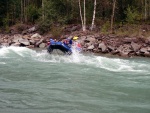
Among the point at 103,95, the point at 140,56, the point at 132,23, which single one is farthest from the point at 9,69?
the point at 132,23

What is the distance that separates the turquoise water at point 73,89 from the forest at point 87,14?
14174 millimetres

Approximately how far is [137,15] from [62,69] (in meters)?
16.6

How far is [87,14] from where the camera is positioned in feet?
105

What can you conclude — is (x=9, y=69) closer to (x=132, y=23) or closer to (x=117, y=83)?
→ (x=117, y=83)

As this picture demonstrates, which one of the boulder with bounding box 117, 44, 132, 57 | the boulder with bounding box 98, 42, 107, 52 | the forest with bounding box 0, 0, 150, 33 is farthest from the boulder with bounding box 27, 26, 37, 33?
the boulder with bounding box 117, 44, 132, 57

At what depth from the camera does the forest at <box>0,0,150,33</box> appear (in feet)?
93.4

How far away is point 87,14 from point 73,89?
23.3m

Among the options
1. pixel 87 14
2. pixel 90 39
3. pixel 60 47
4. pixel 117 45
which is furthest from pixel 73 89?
pixel 87 14

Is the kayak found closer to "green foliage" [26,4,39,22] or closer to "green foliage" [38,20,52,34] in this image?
"green foliage" [38,20,52,34]

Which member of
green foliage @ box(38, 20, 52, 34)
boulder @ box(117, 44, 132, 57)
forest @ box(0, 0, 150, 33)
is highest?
A: forest @ box(0, 0, 150, 33)

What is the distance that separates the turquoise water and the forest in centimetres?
1417

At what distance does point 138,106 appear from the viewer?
7.73 metres

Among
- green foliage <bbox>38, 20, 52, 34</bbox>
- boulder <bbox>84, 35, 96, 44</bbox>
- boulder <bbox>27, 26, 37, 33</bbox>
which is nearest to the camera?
boulder <bbox>84, 35, 96, 44</bbox>

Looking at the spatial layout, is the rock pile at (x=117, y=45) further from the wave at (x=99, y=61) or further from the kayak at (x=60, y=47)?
the kayak at (x=60, y=47)
